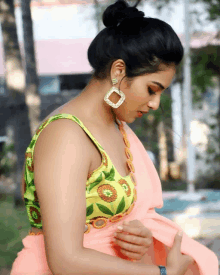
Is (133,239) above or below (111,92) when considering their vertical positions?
below

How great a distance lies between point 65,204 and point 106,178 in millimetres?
212

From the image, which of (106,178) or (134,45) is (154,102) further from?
(106,178)

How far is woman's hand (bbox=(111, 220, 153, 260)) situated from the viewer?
122 cm

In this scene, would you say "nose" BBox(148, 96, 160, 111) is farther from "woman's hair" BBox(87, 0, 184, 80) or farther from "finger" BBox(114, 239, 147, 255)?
"finger" BBox(114, 239, 147, 255)

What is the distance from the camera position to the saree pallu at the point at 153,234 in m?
1.28

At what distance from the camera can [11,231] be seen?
4.50 meters

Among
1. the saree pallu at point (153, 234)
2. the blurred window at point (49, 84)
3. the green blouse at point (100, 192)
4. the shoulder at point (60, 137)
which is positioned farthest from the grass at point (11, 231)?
the shoulder at point (60, 137)

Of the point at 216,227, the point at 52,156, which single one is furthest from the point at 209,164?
the point at 52,156

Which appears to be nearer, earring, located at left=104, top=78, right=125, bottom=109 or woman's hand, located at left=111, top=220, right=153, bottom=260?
woman's hand, located at left=111, top=220, right=153, bottom=260

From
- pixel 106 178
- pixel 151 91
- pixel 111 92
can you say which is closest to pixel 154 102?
pixel 151 91

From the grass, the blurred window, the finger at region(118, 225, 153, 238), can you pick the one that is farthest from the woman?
the blurred window

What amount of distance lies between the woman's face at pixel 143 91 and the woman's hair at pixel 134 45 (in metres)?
0.02

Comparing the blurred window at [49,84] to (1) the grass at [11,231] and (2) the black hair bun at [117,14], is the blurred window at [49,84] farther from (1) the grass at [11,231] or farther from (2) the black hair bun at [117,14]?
(2) the black hair bun at [117,14]

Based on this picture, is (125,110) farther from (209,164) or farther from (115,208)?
(209,164)
